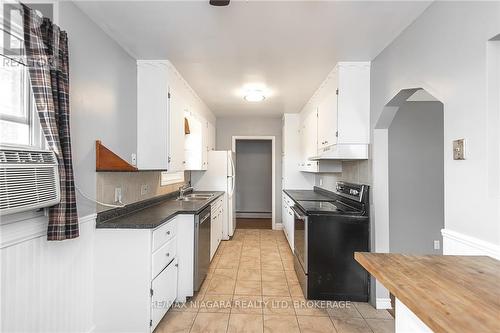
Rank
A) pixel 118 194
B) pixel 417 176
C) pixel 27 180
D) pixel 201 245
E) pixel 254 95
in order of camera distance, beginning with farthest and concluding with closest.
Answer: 1. pixel 254 95
2. pixel 417 176
3. pixel 201 245
4. pixel 118 194
5. pixel 27 180

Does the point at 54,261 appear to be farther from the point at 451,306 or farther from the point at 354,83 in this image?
the point at 354,83

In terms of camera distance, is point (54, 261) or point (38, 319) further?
point (54, 261)

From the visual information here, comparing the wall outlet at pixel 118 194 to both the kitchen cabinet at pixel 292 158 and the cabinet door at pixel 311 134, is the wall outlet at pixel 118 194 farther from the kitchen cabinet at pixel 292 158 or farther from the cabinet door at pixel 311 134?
the kitchen cabinet at pixel 292 158

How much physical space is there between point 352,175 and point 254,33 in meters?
2.09

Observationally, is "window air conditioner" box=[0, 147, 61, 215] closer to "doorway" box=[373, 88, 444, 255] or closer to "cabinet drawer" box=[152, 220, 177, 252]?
"cabinet drawer" box=[152, 220, 177, 252]

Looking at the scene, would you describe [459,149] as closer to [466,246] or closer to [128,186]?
[466,246]

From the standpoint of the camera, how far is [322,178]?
475 centimetres

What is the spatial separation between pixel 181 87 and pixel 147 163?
1.08m

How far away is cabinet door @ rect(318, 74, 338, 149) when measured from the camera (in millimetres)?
2939

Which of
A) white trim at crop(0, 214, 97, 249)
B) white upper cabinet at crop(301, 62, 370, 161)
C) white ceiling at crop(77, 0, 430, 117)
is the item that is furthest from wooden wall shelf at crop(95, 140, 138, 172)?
white upper cabinet at crop(301, 62, 370, 161)

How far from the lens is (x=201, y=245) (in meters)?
2.91

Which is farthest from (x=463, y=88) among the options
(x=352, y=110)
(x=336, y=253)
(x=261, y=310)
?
(x=261, y=310)

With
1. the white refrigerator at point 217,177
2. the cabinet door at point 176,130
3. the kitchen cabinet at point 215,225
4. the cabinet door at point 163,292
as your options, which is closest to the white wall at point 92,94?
the cabinet door at point 176,130

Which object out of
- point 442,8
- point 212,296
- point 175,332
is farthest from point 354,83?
point 175,332
